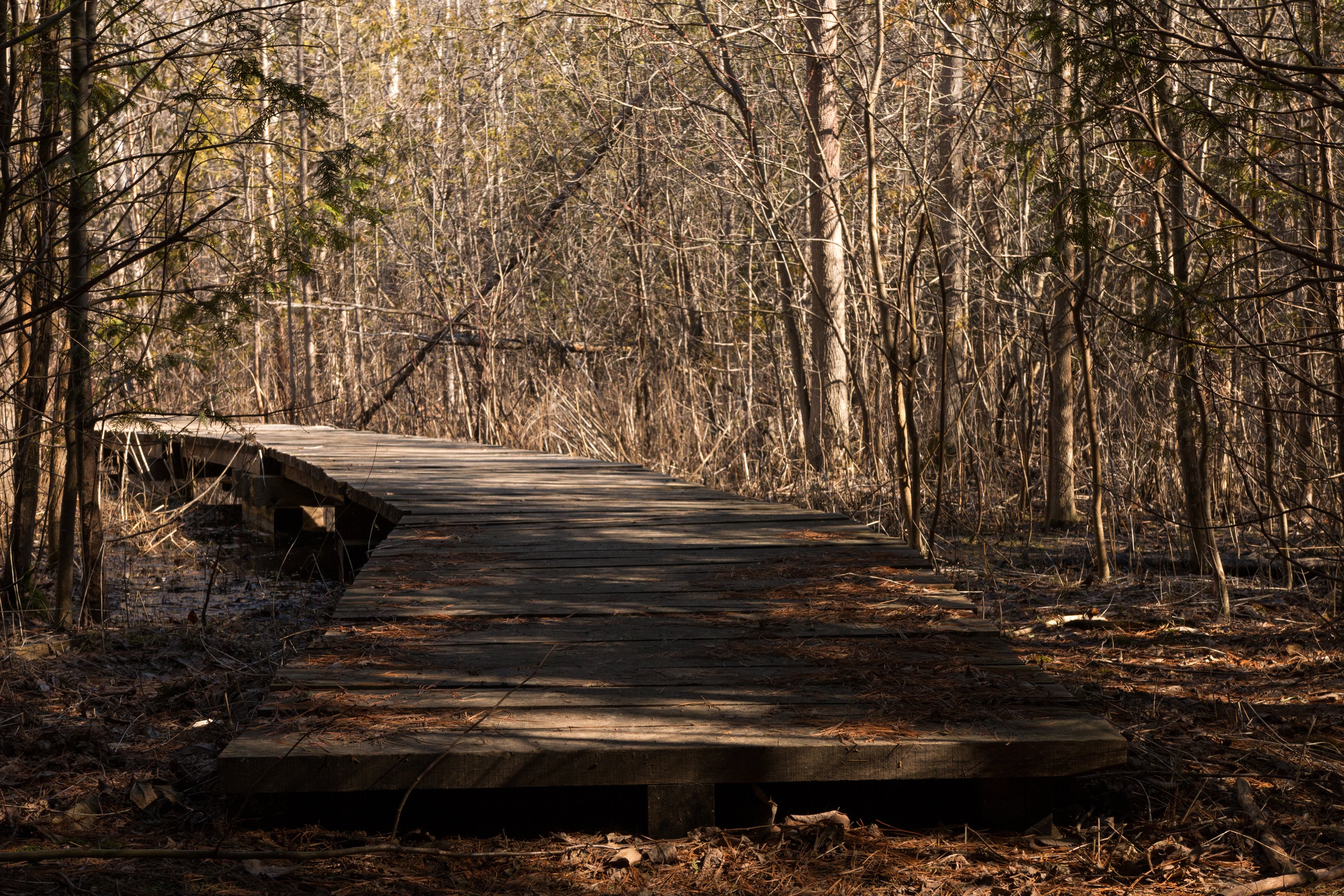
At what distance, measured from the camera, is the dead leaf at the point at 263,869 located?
6.66 ft

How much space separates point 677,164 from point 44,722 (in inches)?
189

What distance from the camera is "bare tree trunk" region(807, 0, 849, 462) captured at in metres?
7.27

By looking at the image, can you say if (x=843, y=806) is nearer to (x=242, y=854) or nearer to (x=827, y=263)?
(x=242, y=854)

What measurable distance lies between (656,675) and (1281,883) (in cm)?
130

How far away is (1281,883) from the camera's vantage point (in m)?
2.00

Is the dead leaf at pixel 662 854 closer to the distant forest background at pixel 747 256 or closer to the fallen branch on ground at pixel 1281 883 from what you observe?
the fallen branch on ground at pixel 1281 883

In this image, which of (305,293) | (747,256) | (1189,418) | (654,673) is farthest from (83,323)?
(305,293)

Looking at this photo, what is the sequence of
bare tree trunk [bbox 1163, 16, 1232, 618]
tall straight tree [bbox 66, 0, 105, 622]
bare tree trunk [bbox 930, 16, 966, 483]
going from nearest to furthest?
tall straight tree [bbox 66, 0, 105, 622], bare tree trunk [bbox 1163, 16, 1232, 618], bare tree trunk [bbox 930, 16, 966, 483]

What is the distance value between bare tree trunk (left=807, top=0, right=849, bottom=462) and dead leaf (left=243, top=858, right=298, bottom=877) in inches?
210

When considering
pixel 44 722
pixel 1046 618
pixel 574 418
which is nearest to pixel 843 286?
pixel 574 418

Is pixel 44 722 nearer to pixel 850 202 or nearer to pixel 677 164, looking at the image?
pixel 677 164

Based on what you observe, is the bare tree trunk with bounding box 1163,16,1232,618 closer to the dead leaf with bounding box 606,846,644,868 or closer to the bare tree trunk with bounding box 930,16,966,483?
the bare tree trunk with bounding box 930,16,966,483

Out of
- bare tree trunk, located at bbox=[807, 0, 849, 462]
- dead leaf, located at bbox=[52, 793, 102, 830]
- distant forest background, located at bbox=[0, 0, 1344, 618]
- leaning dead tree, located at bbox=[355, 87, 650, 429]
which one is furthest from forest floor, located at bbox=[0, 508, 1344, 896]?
leaning dead tree, located at bbox=[355, 87, 650, 429]

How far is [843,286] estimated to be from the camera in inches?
278
